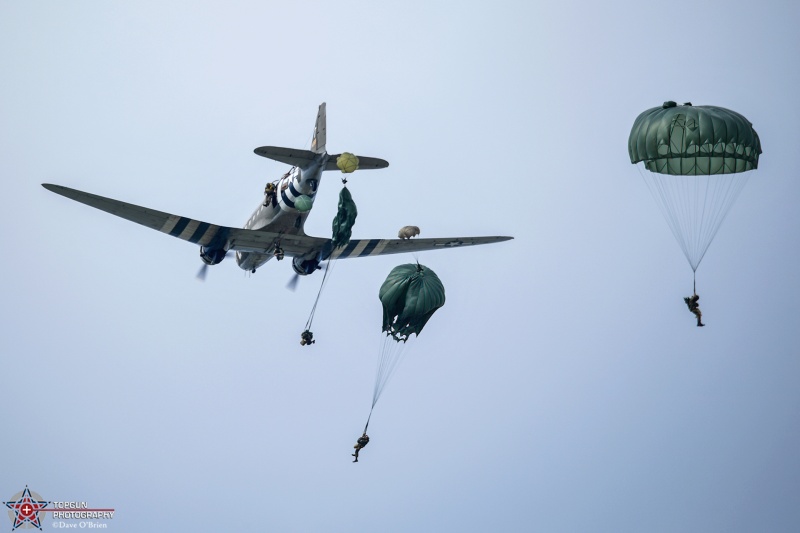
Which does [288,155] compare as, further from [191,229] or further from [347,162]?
[191,229]

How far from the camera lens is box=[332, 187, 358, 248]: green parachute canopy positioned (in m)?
54.2

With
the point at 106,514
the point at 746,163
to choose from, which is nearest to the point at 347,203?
the point at 746,163

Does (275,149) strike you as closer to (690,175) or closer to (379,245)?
(379,245)

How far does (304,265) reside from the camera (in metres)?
62.7

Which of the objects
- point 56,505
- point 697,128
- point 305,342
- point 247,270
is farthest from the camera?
point 56,505

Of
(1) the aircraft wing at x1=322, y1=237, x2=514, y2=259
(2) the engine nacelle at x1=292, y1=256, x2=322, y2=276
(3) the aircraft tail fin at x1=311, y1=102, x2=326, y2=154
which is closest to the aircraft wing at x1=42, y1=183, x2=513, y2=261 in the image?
(2) the engine nacelle at x1=292, y1=256, x2=322, y2=276

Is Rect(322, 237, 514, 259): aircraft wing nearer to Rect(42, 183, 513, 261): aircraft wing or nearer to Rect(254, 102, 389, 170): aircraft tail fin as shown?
Rect(42, 183, 513, 261): aircraft wing

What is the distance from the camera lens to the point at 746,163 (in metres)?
55.8

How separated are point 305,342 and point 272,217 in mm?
6933

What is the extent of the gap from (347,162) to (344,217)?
2.91 metres

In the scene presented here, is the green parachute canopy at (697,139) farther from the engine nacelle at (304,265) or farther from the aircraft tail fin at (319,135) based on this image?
the engine nacelle at (304,265)

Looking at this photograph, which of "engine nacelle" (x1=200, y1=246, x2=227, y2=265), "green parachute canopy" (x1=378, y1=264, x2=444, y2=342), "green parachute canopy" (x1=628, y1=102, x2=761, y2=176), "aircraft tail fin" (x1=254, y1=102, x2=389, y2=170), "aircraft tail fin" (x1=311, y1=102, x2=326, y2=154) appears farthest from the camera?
"engine nacelle" (x1=200, y1=246, x2=227, y2=265)

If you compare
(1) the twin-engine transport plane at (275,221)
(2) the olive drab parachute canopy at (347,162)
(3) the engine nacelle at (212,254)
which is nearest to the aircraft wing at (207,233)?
(1) the twin-engine transport plane at (275,221)

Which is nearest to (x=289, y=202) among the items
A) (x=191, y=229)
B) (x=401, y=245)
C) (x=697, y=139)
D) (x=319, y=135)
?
(x=319, y=135)
